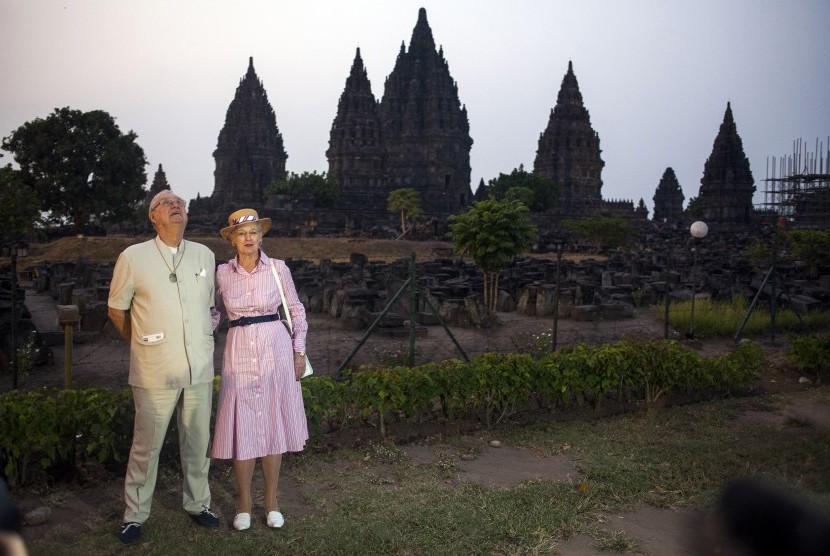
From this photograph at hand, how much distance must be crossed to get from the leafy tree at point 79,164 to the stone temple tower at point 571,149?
37.1 metres

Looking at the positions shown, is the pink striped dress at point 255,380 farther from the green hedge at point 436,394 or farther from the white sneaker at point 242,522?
the green hedge at point 436,394

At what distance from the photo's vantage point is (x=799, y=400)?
7.96 meters

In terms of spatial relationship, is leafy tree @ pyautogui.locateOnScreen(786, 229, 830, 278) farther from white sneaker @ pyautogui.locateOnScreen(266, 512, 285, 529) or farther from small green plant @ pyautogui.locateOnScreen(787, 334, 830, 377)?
white sneaker @ pyautogui.locateOnScreen(266, 512, 285, 529)

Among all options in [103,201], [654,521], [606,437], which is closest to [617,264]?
[606,437]

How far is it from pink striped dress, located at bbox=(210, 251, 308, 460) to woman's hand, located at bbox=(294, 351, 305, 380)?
38 millimetres

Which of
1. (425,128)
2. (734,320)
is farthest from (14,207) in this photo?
(425,128)

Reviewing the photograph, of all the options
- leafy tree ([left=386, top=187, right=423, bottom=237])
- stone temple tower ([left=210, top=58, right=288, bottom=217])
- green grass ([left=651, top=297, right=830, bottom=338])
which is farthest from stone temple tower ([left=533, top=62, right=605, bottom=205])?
green grass ([left=651, top=297, right=830, bottom=338])

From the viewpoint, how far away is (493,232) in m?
15.5

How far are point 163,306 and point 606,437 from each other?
3.92 metres

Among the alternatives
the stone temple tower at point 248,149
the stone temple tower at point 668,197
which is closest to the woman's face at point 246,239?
the stone temple tower at point 248,149

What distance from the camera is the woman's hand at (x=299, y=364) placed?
4570mm

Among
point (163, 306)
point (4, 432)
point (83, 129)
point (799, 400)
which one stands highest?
point (83, 129)

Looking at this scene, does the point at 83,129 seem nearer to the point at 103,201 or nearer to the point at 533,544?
the point at 103,201

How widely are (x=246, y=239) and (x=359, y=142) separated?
57985mm
